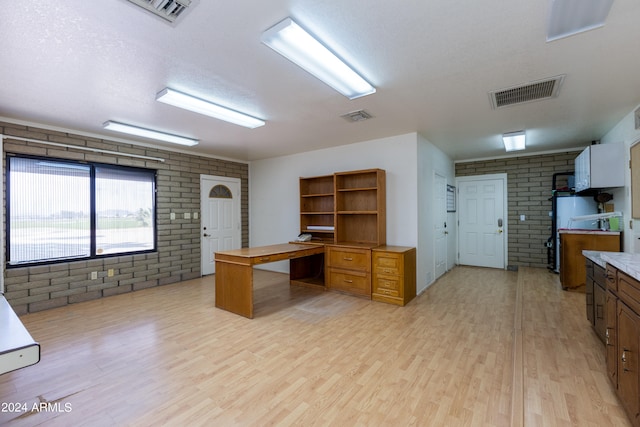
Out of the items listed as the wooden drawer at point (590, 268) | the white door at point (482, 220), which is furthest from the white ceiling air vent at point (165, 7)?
the white door at point (482, 220)

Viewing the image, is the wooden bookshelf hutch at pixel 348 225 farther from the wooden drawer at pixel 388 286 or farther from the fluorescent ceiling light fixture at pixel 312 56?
the fluorescent ceiling light fixture at pixel 312 56

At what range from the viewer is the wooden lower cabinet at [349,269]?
4207mm

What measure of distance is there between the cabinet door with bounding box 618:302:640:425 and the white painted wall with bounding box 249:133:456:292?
2.64 m

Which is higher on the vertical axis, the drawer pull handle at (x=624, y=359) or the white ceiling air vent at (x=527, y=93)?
the white ceiling air vent at (x=527, y=93)

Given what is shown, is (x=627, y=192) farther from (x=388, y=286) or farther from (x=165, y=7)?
(x=165, y=7)

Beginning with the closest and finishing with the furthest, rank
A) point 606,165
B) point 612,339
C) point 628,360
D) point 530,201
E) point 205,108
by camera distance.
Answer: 1. point 628,360
2. point 612,339
3. point 205,108
4. point 606,165
5. point 530,201

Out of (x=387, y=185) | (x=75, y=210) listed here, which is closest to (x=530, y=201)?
(x=387, y=185)

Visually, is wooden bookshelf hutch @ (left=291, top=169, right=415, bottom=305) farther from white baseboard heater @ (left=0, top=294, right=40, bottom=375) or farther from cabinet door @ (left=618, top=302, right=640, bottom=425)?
white baseboard heater @ (left=0, top=294, right=40, bottom=375)

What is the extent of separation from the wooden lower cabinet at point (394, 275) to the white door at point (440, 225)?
1.31m

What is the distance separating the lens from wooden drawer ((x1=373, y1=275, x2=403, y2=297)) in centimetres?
390

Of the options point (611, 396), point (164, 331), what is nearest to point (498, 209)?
point (611, 396)

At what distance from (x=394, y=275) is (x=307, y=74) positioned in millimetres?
2772

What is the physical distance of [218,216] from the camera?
6.04 m

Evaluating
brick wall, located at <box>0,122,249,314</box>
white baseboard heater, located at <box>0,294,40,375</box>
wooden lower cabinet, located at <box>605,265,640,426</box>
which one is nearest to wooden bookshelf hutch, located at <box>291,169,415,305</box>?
brick wall, located at <box>0,122,249,314</box>
